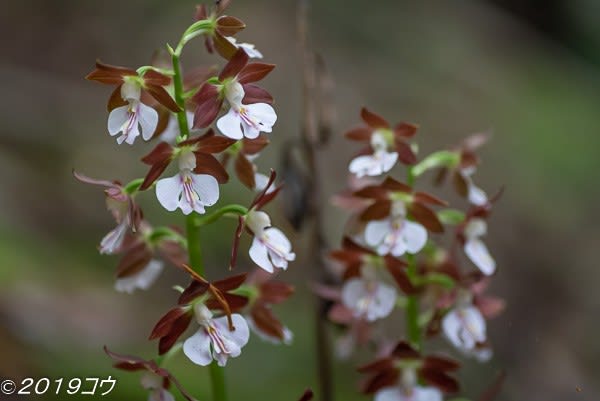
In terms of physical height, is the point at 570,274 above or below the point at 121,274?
below

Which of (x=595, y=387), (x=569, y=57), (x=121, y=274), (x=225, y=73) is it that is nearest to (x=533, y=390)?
(x=595, y=387)

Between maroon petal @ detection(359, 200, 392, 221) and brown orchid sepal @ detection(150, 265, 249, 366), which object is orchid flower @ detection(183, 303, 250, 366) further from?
maroon petal @ detection(359, 200, 392, 221)

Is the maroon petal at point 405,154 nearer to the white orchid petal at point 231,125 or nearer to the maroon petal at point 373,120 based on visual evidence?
the maroon petal at point 373,120

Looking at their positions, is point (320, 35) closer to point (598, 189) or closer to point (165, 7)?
point (165, 7)

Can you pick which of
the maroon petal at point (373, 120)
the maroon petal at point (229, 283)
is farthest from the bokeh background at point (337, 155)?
the maroon petal at point (229, 283)

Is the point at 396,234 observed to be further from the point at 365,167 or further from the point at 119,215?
the point at 119,215

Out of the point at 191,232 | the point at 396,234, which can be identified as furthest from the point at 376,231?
the point at 191,232
